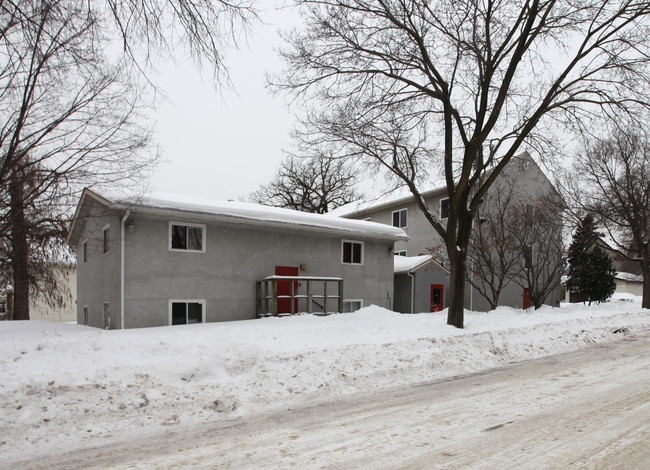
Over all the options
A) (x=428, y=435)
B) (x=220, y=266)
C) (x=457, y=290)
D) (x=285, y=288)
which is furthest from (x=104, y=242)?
(x=428, y=435)

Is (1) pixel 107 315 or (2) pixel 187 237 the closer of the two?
(2) pixel 187 237

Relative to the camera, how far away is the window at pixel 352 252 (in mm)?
18688

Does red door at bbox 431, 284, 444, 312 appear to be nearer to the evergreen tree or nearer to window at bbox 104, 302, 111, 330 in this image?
the evergreen tree

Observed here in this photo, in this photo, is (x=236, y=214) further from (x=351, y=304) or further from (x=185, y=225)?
(x=351, y=304)

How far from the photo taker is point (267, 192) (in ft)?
151

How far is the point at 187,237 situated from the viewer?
14695mm

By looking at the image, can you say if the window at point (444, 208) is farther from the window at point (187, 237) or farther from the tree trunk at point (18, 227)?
the tree trunk at point (18, 227)

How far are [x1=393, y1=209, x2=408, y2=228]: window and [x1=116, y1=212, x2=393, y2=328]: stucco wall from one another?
10641mm

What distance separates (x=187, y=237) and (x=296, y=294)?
4.31 m

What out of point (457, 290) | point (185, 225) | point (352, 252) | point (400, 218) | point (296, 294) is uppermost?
point (400, 218)

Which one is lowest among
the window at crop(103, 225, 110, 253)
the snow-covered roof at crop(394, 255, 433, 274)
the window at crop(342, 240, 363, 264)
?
the snow-covered roof at crop(394, 255, 433, 274)

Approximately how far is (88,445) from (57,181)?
25.2 ft

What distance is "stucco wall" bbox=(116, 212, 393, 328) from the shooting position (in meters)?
13.7

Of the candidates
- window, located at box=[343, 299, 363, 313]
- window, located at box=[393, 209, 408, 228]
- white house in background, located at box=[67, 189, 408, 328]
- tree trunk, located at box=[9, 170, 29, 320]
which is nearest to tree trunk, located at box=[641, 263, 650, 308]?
window, located at box=[393, 209, 408, 228]
